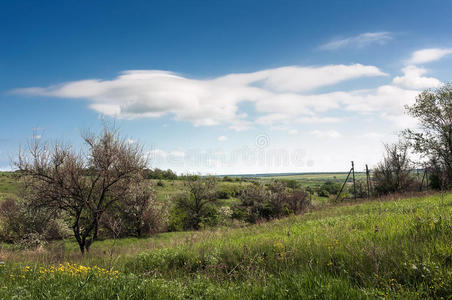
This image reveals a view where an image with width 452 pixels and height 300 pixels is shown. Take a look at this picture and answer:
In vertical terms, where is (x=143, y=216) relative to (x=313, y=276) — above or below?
below

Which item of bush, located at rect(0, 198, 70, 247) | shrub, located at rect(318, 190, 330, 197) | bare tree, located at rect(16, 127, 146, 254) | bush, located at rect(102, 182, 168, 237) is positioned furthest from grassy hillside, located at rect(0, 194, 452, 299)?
shrub, located at rect(318, 190, 330, 197)

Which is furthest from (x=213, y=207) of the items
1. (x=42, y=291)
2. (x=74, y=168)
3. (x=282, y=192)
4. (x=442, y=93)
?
(x=42, y=291)

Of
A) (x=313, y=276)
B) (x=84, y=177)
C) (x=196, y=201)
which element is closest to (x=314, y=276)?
(x=313, y=276)

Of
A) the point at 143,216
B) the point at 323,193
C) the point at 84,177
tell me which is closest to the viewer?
the point at 84,177

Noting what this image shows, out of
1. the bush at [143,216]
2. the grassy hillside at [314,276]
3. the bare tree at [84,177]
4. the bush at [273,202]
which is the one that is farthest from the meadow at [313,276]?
the bush at [273,202]

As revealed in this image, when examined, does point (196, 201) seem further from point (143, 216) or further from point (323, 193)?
point (323, 193)

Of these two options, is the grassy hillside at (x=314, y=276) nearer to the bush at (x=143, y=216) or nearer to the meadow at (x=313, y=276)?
the meadow at (x=313, y=276)

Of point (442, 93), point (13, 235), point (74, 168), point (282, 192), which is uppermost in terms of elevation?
point (442, 93)

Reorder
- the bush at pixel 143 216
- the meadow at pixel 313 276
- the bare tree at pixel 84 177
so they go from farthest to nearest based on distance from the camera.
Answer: the bush at pixel 143 216 → the bare tree at pixel 84 177 → the meadow at pixel 313 276

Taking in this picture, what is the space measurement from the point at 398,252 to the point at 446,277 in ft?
4.39

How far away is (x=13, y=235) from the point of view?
3162 centimetres

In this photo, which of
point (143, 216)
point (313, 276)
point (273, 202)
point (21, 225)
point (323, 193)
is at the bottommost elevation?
point (323, 193)

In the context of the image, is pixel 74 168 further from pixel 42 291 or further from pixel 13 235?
pixel 13 235

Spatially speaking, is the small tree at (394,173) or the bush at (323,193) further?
the bush at (323,193)
